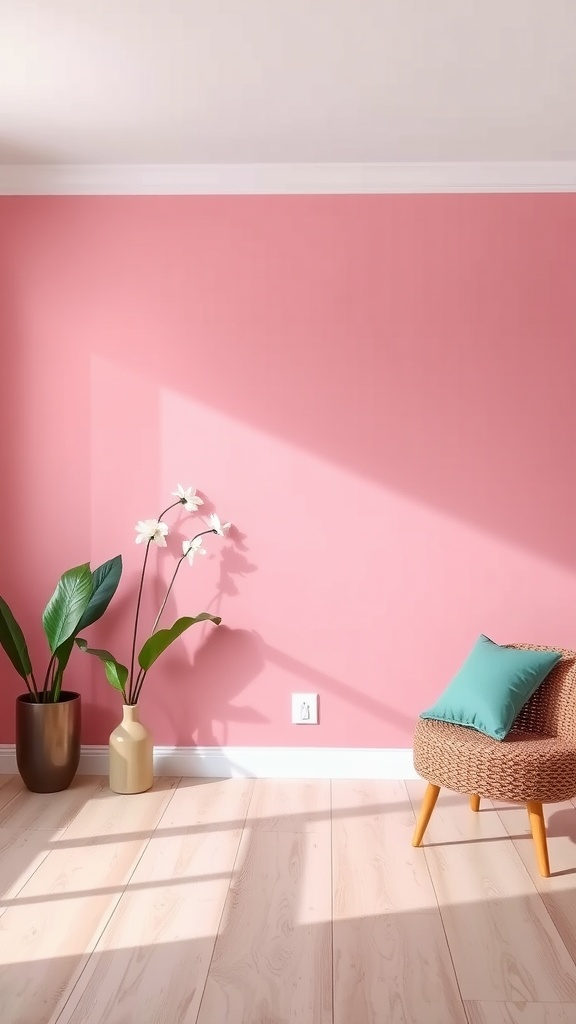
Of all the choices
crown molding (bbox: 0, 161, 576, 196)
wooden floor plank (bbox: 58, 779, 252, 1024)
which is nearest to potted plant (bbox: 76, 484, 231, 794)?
wooden floor plank (bbox: 58, 779, 252, 1024)

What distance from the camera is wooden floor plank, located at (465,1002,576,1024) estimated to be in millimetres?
1781

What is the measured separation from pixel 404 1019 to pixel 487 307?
2.42 metres

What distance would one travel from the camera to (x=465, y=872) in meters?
2.48

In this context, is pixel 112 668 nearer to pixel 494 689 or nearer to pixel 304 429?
pixel 304 429

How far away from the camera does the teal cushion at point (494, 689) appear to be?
2672 mm

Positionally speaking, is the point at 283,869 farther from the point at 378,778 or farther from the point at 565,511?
the point at 565,511

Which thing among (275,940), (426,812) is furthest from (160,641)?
(275,940)

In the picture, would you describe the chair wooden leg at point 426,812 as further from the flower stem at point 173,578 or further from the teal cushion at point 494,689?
the flower stem at point 173,578

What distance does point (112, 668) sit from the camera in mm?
3129

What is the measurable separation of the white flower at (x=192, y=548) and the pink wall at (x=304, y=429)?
0.28ft

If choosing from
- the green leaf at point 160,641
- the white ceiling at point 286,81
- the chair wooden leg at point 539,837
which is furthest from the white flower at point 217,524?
the chair wooden leg at point 539,837

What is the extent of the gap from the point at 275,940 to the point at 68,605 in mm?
1384

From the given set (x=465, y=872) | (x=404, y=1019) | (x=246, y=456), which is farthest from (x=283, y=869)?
(x=246, y=456)

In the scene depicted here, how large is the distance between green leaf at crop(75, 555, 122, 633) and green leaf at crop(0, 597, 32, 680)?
220 mm
